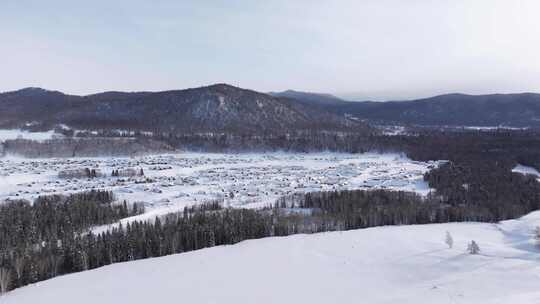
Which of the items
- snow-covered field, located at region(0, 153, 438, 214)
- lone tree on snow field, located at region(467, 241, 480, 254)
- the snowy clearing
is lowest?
the snowy clearing

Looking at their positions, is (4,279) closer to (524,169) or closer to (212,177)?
(212,177)

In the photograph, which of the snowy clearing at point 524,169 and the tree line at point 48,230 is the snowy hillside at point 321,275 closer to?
the tree line at point 48,230

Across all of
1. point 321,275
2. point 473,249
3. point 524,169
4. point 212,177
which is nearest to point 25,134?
point 212,177

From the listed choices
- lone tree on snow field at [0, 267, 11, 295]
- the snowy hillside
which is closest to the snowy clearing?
the snowy hillside

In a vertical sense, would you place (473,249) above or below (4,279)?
above

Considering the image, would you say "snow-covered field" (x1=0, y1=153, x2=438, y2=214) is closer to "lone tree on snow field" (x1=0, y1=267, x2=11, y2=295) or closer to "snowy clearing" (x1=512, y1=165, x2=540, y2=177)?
"snowy clearing" (x1=512, y1=165, x2=540, y2=177)

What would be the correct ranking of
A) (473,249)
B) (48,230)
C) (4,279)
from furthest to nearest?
(48,230)
(473,249)
(4,279)

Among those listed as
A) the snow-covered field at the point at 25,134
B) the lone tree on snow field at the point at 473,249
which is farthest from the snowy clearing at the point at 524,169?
the snow-covered field at the point at 25,134

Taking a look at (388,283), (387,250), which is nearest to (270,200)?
(387,250)
